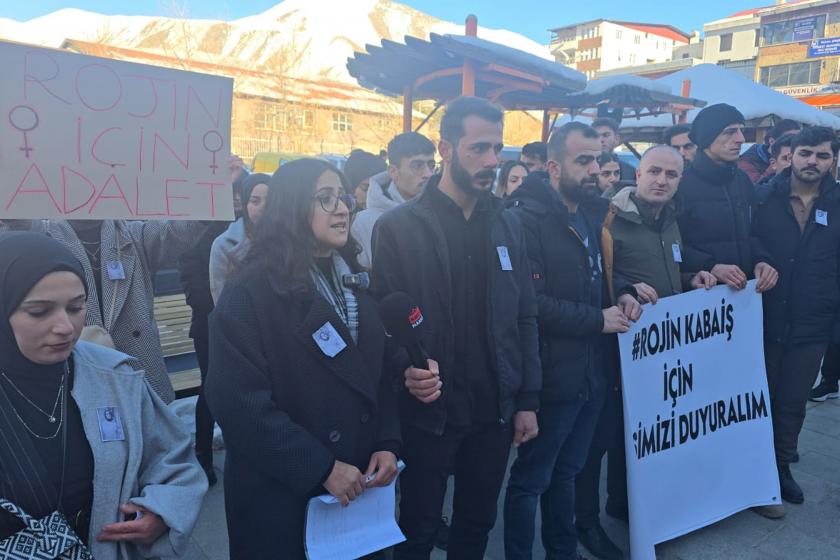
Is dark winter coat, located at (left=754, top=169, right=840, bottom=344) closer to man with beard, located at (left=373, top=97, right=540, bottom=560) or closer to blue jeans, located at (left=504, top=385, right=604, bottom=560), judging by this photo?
blue jeans, located at (left=504, top=385, right=604, bottom=560)

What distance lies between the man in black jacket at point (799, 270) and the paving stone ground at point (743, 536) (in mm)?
137

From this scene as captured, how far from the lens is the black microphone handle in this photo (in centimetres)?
198

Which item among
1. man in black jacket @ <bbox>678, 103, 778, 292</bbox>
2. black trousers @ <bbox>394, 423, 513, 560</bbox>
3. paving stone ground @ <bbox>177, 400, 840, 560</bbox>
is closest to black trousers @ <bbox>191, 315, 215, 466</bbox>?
paving stone ground @ <bbox>177, 400, 840, 560</bbox>

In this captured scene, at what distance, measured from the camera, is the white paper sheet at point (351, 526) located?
184 centimetres

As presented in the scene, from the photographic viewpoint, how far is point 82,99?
2.25 metres

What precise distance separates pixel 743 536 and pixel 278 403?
2860 mm

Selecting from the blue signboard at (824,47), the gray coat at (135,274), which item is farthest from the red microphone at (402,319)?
the blue signboard at (824,47)

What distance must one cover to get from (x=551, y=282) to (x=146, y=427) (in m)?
1.77

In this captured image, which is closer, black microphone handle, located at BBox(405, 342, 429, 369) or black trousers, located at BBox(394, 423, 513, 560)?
black microphone handle, located at BBox(405, 342, 429, 369)

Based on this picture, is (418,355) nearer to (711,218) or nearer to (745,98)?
(711,218)

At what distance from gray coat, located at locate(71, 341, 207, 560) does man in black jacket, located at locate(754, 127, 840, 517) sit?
132 inches

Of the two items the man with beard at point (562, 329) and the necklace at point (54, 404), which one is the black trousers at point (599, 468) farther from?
the necklace at point (54, 404)

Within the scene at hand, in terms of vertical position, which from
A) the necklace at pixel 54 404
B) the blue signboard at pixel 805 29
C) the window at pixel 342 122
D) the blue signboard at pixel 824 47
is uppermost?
the blue signboard at pixel 805 29

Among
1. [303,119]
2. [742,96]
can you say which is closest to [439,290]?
[742,96]
